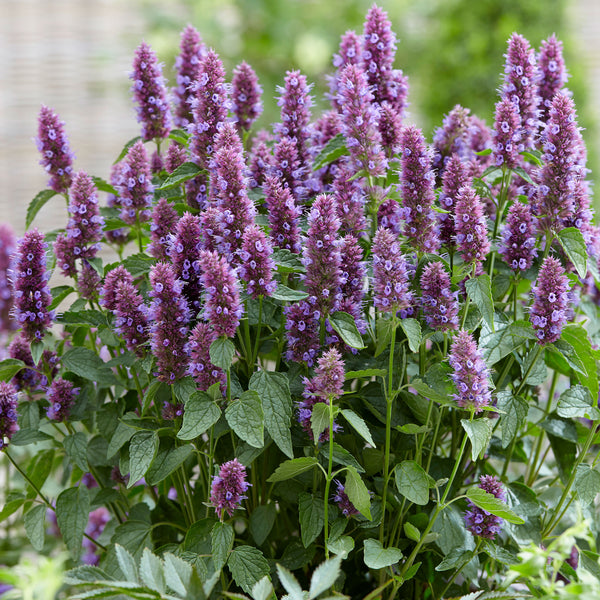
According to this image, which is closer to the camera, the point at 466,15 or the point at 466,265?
the point at 466,265

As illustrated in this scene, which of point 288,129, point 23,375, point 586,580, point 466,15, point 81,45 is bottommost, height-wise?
point 586,580

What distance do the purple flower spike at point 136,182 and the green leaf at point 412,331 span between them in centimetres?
60

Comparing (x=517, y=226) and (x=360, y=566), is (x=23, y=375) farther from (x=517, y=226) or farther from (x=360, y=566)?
(x=517, y=226)

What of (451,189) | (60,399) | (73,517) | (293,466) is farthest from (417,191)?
(73,517)

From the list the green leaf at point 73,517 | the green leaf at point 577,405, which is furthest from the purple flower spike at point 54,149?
the green leaf at point 577,405

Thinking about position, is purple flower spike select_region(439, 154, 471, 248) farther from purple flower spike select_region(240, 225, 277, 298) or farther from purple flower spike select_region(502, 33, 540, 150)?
purple flower spike select_region(240, 225, 277, 298)

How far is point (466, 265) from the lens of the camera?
1451 millimetres

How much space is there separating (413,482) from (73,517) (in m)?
0.69

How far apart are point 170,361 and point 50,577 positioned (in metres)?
0.51

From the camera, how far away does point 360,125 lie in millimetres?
1487

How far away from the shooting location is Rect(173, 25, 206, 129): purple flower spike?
1.76 metres

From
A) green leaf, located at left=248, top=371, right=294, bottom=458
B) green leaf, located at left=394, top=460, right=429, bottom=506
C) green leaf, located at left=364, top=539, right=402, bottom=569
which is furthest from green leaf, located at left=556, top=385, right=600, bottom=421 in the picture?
green leaf, located at left=248, top=371, right=294, bottom=458

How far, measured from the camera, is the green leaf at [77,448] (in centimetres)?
160

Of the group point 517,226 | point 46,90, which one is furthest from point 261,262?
point 46,90
